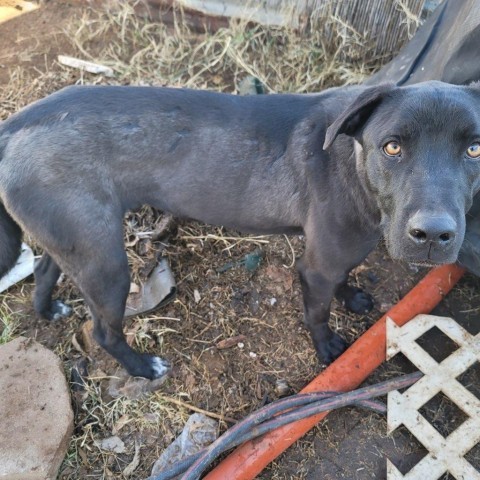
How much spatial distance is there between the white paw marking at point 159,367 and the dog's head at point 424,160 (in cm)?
179

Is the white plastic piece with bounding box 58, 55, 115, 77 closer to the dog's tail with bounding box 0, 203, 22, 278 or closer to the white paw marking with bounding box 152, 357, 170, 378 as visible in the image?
the dog's tail with bounding box 0, 203, 22, 278

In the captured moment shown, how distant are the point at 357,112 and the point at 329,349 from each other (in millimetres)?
1654

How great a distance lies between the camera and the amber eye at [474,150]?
7.82 ft

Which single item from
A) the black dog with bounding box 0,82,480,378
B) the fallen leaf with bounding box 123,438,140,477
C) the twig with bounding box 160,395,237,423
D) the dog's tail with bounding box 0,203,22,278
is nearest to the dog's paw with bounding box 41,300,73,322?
the black dog with bounding box 0,82,480,378

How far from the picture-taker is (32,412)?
3191 millimetres

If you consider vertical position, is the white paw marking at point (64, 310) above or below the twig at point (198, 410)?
above

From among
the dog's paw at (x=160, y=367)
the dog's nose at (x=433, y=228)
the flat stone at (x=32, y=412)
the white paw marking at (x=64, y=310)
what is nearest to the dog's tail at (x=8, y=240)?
the flat stone at (x=32, y=412)

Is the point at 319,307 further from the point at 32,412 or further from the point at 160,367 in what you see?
the point at 32,412

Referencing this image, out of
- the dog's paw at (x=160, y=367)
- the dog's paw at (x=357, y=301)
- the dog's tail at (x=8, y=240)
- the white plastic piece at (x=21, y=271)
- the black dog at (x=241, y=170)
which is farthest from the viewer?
the white plastic piece at (x=21, y=271)

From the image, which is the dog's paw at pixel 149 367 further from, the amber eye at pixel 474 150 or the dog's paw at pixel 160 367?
the amber eye at pixel 474 150

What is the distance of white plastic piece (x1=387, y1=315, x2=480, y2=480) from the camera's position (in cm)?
297

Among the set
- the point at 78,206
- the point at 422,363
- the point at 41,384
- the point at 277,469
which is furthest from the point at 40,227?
the point at 422,363

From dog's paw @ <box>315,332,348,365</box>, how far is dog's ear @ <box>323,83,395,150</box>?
1.47m

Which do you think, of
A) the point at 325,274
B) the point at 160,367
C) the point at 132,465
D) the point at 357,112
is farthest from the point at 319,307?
the point at 132,465
